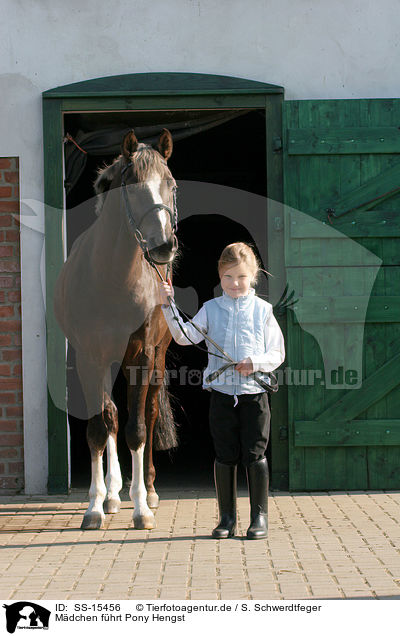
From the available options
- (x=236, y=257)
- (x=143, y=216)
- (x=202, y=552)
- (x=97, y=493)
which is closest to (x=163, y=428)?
(x=97, y=493)

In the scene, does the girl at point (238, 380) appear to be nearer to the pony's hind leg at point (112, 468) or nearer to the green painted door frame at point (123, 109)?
the pony's hind leg at point (112, 468)

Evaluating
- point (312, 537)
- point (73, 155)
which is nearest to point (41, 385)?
point (73, 155)

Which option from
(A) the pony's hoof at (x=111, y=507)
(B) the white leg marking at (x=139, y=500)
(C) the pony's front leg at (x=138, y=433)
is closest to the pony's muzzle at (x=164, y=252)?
(C) the pony's front leg at (x=138, y=433)

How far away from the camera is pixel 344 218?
626 centimetres

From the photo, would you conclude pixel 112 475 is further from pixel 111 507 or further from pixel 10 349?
pixel 10 349

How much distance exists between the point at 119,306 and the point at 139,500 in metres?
1.23

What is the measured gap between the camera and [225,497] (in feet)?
15.9

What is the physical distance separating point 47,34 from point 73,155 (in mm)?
1007

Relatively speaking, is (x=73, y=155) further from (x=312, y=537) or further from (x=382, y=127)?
(x=312, y=537)

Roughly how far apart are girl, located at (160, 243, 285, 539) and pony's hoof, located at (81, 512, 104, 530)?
81 centimetres

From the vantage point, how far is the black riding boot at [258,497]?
4793mm
